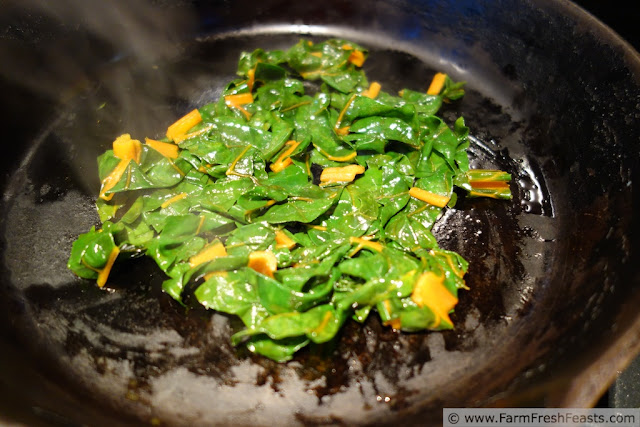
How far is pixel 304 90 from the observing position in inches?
156

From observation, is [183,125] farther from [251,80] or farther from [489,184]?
[489,184]

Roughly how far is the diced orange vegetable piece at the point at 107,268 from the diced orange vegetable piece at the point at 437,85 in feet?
9.54

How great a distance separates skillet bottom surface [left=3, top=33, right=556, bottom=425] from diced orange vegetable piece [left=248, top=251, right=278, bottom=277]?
366 mm

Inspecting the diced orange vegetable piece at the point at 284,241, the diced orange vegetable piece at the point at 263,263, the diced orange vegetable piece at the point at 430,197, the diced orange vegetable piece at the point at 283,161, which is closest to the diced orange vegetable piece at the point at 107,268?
the diced orange vegetable piece at the point at 263,263

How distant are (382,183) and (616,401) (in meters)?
2.01

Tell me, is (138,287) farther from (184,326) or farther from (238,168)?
(238,168)

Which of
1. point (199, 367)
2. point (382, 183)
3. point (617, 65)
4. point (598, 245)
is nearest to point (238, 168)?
point (382, 183)

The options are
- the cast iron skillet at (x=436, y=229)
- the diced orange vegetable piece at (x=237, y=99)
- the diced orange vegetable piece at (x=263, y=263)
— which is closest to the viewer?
the cast iron skillet at (x=436, y=229)

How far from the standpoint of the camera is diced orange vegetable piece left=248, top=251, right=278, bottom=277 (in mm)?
2727

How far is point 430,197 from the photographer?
10.1ft

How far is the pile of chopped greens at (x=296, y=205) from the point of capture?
8.60ft

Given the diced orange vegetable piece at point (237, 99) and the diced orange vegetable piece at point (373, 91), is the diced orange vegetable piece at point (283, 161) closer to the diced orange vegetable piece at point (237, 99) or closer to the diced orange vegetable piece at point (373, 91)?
the diced orange vegetable piece at point (237, 99)

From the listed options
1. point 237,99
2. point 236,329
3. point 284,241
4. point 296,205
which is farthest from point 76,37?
point 236,329

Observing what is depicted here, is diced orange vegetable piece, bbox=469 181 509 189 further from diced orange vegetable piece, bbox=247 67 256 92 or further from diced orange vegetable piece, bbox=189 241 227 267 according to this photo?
diced orange vegetable piece, bbox=247 67 256 92
